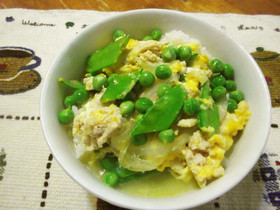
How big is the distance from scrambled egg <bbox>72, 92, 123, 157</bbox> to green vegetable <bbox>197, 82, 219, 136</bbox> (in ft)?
1.52

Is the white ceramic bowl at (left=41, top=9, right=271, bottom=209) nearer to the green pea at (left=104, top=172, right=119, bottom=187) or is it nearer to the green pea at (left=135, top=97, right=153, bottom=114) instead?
the green pea at (left=104, top=172, right=119, bottom=187)

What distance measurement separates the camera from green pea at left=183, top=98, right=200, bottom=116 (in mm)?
1427

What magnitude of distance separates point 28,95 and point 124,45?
3.51 ft

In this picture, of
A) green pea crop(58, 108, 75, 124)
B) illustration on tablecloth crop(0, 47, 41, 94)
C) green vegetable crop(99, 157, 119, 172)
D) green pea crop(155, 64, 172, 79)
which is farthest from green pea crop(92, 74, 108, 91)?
illustration on tablecloth crop(0, 47, 41, 94)

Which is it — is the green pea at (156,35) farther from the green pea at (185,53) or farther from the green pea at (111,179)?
the green pea at (111,179)

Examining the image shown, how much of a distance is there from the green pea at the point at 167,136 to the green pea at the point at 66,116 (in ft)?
1.97

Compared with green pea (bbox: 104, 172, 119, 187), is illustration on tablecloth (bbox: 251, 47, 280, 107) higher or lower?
higher

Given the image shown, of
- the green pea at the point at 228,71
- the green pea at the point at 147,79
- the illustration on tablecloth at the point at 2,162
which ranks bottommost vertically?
the illustration on tablecloth at the point at 2,162

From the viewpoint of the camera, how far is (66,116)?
1.57 meters

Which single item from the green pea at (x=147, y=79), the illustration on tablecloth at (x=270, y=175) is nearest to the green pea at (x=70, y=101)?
the green pea at (x=147, y=79)

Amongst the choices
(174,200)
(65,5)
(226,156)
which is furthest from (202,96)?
(65,5)

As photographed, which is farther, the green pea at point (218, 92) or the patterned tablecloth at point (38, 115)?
the patterned tablecloth at point (38, 115)

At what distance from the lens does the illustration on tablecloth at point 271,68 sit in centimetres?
225

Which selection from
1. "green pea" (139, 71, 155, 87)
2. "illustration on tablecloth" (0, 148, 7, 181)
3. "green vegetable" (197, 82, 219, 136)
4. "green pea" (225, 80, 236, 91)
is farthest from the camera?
"illustration on tablecloth" (0, 148, 7, 181)
